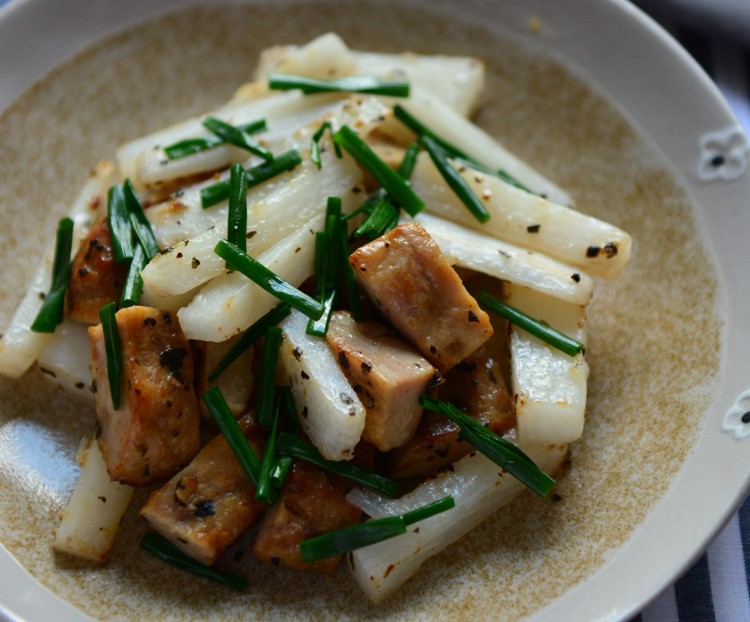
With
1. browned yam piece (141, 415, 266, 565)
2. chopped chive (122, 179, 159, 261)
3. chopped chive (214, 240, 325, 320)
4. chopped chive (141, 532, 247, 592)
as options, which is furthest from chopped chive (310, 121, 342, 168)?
chopped chive (141, 532, 247, 592)

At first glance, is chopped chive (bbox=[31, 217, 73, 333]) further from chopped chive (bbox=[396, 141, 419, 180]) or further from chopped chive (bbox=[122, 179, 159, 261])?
chopped chive (bbox=[396, 141, 419, 180])

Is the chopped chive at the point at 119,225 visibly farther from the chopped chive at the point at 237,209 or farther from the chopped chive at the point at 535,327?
the chopped chive at the point at 535,327

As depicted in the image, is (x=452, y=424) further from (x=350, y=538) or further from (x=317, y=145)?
(x=317, y=145)

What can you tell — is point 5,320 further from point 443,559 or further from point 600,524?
point 600,524

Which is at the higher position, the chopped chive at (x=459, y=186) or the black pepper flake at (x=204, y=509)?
the chopped chive at (x=459, y=186)

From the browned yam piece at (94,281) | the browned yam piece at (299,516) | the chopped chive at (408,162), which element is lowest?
the browned yam piece at (299,516)

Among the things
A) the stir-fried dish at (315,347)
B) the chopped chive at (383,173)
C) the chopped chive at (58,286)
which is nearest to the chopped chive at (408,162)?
the stir-fried dish at (315,347)
